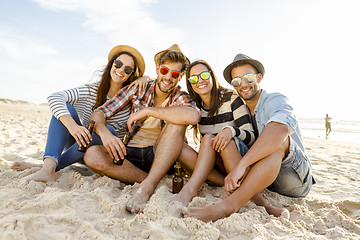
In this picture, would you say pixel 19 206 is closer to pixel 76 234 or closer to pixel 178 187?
pixel 76 234

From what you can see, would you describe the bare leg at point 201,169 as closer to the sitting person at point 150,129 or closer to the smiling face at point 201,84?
the sitting person at point 150,129

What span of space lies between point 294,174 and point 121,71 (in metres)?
2.57

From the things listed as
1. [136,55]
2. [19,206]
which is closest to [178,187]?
[19,206]

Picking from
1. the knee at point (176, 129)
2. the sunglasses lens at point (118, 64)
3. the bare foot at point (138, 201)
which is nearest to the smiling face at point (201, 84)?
the knee at point (176, 129)

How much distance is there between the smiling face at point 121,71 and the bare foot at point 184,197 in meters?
1.91

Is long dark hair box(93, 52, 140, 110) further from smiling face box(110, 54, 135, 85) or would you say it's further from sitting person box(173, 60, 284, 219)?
sitting person box(173, 60, 284, 219)

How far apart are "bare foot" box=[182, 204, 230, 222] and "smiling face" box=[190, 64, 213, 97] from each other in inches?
57.9

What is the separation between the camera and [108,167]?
2.78 metres

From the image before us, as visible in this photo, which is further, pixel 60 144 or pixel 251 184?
pixel 60 144

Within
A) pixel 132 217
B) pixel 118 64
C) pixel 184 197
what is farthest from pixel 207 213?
pixel 118 64

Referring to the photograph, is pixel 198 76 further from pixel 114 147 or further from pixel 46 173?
pixel 46 173

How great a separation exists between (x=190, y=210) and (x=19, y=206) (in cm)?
134

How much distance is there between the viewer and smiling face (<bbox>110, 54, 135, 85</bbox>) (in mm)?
3457

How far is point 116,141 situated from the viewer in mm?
2701
